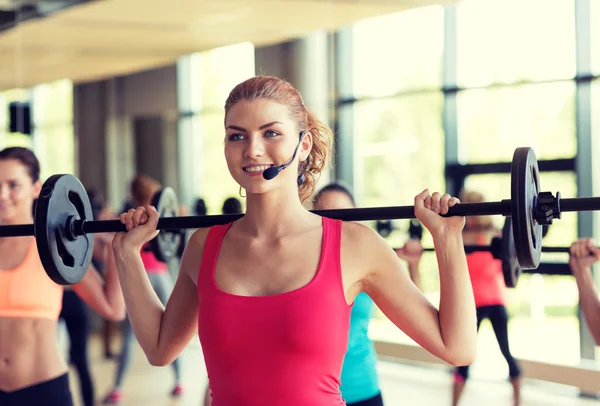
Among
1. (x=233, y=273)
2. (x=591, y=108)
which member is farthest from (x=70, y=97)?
(x=233, y=273)

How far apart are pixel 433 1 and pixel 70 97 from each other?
4.74 meters

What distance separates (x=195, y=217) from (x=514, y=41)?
446 cm

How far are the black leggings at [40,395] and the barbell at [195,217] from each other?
52cm

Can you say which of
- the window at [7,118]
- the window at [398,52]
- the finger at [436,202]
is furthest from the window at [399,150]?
the finger at [436,202]

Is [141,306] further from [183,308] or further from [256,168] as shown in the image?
[256,168]

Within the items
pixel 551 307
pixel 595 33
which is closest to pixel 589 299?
pixel 551 307

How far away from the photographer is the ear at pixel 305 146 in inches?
60.5

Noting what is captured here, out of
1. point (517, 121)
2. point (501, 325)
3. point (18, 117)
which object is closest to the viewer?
point (501, 325)

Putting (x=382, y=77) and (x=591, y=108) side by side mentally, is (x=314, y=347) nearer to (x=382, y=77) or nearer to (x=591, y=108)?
(x=591, y=108)

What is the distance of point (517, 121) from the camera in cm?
570

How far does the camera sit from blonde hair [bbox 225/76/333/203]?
1477 mm

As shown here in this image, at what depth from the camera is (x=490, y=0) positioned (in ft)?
19.0

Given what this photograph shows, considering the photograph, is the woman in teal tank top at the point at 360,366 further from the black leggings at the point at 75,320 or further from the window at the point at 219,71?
the window at the point at 219,71

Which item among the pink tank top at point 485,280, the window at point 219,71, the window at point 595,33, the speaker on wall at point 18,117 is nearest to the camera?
the pink tank top at point 485,280
